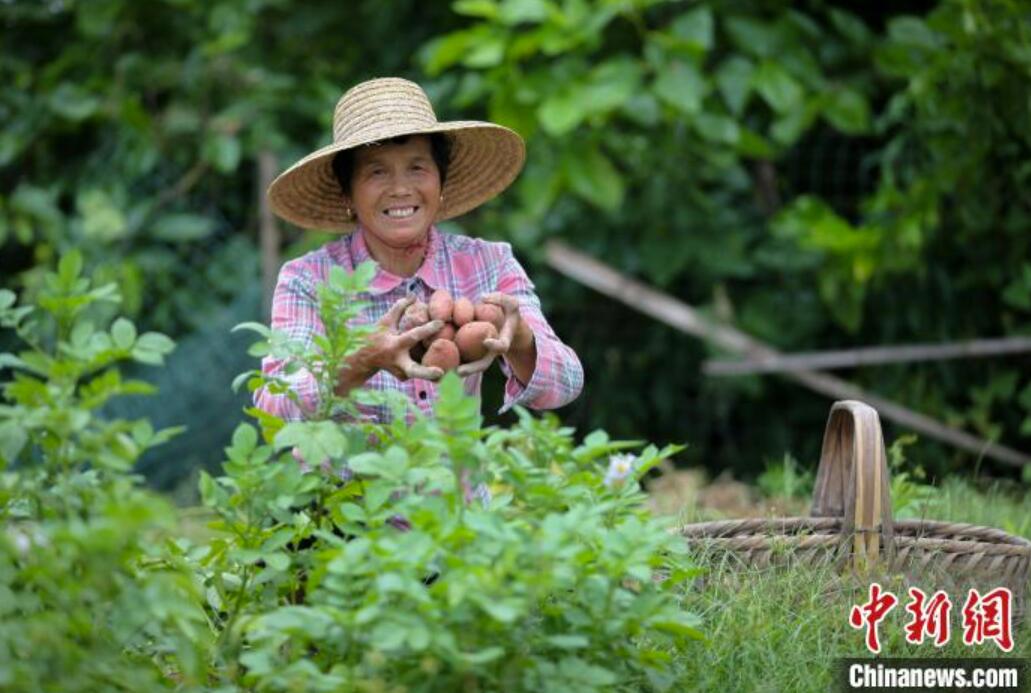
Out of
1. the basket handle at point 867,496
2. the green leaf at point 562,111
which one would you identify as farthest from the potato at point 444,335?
the green leaf at point 562,111

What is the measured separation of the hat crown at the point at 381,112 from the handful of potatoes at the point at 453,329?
0.41m

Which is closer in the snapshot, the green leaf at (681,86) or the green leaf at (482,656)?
the green leaf at (482,656)

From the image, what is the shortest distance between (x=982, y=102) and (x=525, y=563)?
3525mm

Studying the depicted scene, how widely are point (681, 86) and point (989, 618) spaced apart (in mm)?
2711

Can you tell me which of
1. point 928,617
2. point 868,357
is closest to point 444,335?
point 928,617

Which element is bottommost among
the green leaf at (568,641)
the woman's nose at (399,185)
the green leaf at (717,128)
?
the green leaf at (568,641)

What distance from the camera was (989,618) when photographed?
9.52ft

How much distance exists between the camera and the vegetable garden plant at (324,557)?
6.97 ft

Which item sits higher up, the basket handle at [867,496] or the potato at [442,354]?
the potato at [442,354]

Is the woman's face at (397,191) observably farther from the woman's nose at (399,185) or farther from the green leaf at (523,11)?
the green leaf at (523,11)

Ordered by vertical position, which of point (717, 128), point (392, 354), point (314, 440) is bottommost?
point (314, 440)

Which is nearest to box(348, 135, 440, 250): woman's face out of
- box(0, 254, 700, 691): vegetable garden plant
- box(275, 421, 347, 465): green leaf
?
box(0, 254, 700, 691): vegetable garden plant

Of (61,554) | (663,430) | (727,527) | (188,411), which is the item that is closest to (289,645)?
(61,554)

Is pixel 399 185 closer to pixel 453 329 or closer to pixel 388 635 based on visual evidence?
pixel 453 329
